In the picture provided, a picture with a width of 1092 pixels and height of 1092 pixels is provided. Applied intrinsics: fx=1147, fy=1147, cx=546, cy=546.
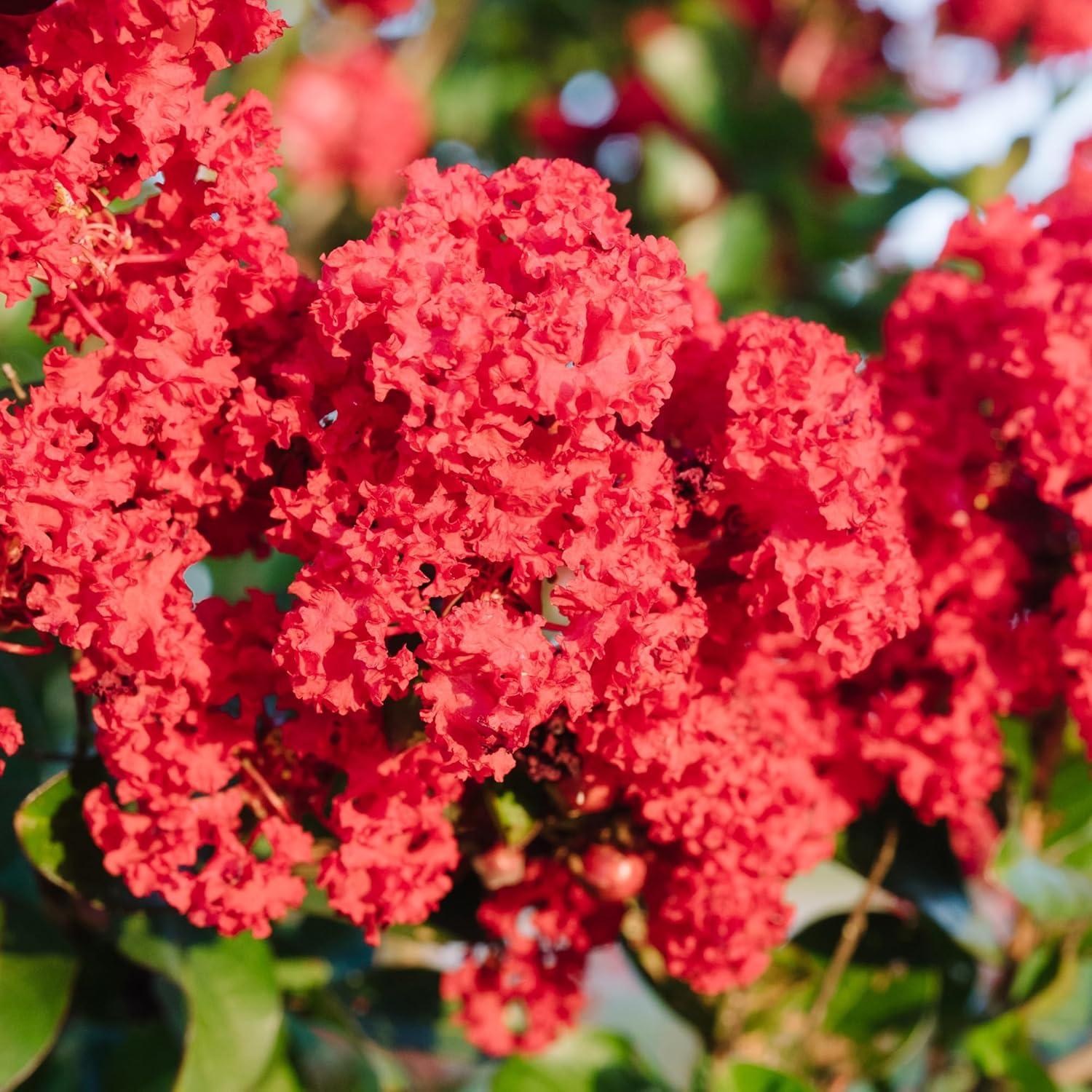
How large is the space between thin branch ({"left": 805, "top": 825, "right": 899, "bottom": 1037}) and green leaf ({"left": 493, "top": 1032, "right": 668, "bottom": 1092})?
184mm

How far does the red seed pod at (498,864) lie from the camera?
875 millimetres

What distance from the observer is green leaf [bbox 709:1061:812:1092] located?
1.05 meters

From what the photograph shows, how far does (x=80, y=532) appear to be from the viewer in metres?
0.69

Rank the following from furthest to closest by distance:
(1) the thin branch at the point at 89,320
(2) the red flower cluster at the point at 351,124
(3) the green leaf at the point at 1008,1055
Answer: (2) the red flower cluster at the point at 351,124
(3) the green leaf at the point at 1008,1055
(1) the thin branch at the point at 89,320

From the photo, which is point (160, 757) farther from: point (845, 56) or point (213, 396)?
point (845, 56)

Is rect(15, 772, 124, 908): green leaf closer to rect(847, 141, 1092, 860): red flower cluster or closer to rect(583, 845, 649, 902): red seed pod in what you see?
rect(583, 845, 649, 902): red seed pod

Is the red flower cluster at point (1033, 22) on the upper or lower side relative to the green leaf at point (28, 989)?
upper

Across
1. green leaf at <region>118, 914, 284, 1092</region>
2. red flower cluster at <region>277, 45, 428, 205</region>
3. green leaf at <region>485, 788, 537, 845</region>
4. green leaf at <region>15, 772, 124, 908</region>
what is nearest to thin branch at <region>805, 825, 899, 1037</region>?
green leaf at <region>485, 788, 537, 845</region>

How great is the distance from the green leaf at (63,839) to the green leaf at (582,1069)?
0.47 meters

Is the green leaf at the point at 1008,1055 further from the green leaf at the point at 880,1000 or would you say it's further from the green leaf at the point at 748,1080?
the green leaf at the point at 748,1080

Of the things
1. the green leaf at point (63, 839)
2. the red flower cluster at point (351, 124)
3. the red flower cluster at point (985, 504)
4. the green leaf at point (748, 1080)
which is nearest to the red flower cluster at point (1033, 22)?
the red flower cluster at point (351, 124)

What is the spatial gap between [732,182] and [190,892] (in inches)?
72.4

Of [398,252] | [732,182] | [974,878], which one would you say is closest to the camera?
[398,252]

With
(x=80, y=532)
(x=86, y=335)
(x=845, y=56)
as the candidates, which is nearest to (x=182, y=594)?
(x=80, y=532)
